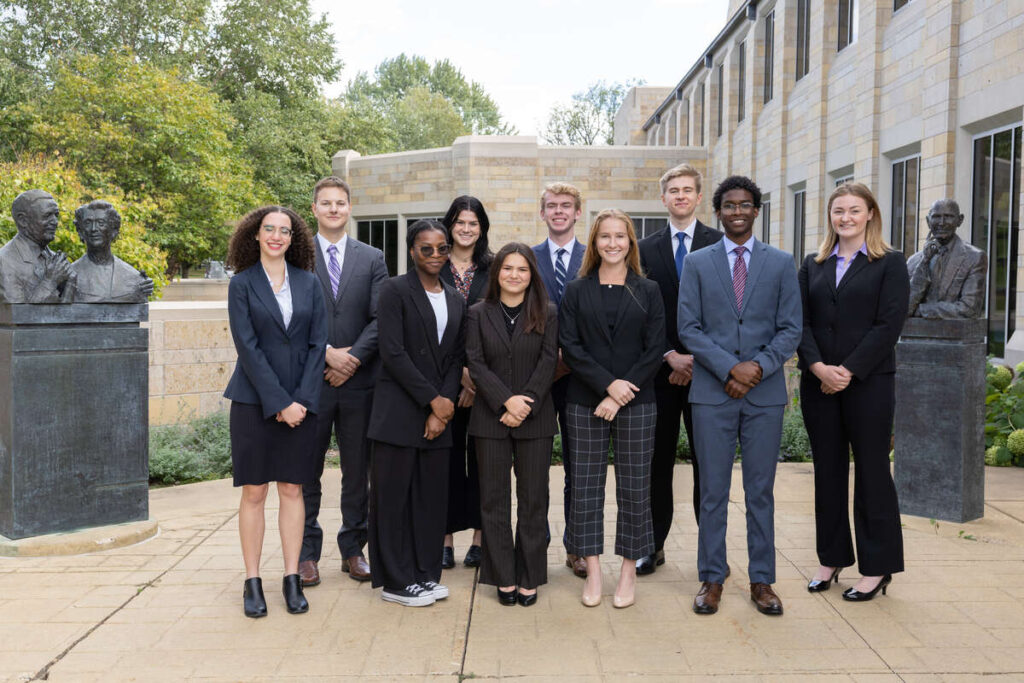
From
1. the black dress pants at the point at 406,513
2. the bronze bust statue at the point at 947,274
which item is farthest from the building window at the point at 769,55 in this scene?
the black dress pants at the point at 406,513

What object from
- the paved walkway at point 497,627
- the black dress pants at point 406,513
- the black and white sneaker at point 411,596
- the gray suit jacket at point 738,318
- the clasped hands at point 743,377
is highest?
the gray suit jacket at point 738,318

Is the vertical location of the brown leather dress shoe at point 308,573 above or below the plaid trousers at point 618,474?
below

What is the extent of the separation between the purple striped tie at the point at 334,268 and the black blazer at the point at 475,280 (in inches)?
24.6

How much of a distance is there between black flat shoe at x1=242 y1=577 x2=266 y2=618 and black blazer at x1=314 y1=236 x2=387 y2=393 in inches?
43.0

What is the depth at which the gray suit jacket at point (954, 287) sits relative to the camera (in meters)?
6.37

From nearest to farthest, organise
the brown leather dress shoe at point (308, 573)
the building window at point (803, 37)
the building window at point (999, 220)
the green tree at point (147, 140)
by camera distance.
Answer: the brown leather dress shoe at point (308, 573) < the building window at point (999, 220) < the building window at point (803, 37) < the green tree at point (147, 140)

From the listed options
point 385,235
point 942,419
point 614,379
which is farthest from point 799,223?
point 614,379

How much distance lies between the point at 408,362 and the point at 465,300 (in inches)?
22.3

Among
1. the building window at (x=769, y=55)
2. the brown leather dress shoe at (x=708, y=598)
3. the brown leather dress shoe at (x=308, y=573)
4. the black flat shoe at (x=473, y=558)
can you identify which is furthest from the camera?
the building window at (x=769, y=55)

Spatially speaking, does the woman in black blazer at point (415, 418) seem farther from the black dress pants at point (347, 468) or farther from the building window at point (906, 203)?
the building window at point (906, 203)

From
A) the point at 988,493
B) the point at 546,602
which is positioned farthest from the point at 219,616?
the point at 988,493

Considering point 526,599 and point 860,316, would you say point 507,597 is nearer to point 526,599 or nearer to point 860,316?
point 526,599

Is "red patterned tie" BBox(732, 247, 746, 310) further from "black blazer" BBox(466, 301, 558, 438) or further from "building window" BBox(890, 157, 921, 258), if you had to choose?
"building window" BBox(890, 157, 921, 258)

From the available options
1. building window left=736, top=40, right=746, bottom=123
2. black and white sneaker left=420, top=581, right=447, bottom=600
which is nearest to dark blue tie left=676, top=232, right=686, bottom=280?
black and white sneaker left=420, top=581, right=447, bottom=600
